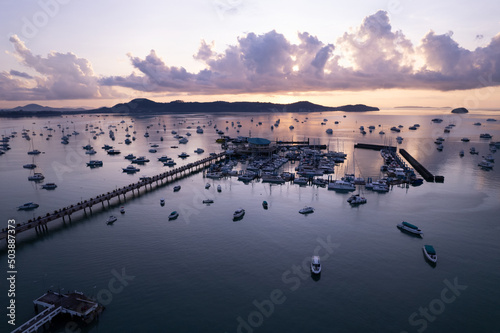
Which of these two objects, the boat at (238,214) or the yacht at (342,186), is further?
the yacht at (342,186)

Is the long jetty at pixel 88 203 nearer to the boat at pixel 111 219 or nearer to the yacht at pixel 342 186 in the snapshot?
the boat at pixel 111 219

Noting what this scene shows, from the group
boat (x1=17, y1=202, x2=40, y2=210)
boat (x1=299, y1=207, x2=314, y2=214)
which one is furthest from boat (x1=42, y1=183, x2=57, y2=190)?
boat (x1=299, y1=207, x2=314, y2=214)

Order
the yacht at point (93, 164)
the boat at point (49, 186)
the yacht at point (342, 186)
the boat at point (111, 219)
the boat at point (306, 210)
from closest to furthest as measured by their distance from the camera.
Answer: the boat at point (111, 219) < the boat at point (306, 210) < the yacht at point (342, 186) < the boat at point (49, 186) < the yacht at point (93, 164)

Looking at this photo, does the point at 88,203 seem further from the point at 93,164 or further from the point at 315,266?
the point at 93,164

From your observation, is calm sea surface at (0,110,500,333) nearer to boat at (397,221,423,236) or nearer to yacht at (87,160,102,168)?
boat at (397,221,423,236)

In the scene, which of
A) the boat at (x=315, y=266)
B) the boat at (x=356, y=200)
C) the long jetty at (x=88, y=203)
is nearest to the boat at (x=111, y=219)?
the long jetty at (x=88, y=203)

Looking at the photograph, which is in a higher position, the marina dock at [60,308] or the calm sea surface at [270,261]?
the marina dock at [60,308]

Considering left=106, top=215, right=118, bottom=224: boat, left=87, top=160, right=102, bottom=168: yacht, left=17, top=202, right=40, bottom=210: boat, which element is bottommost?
left=106, top=215, right=118, bottom=224: boat
